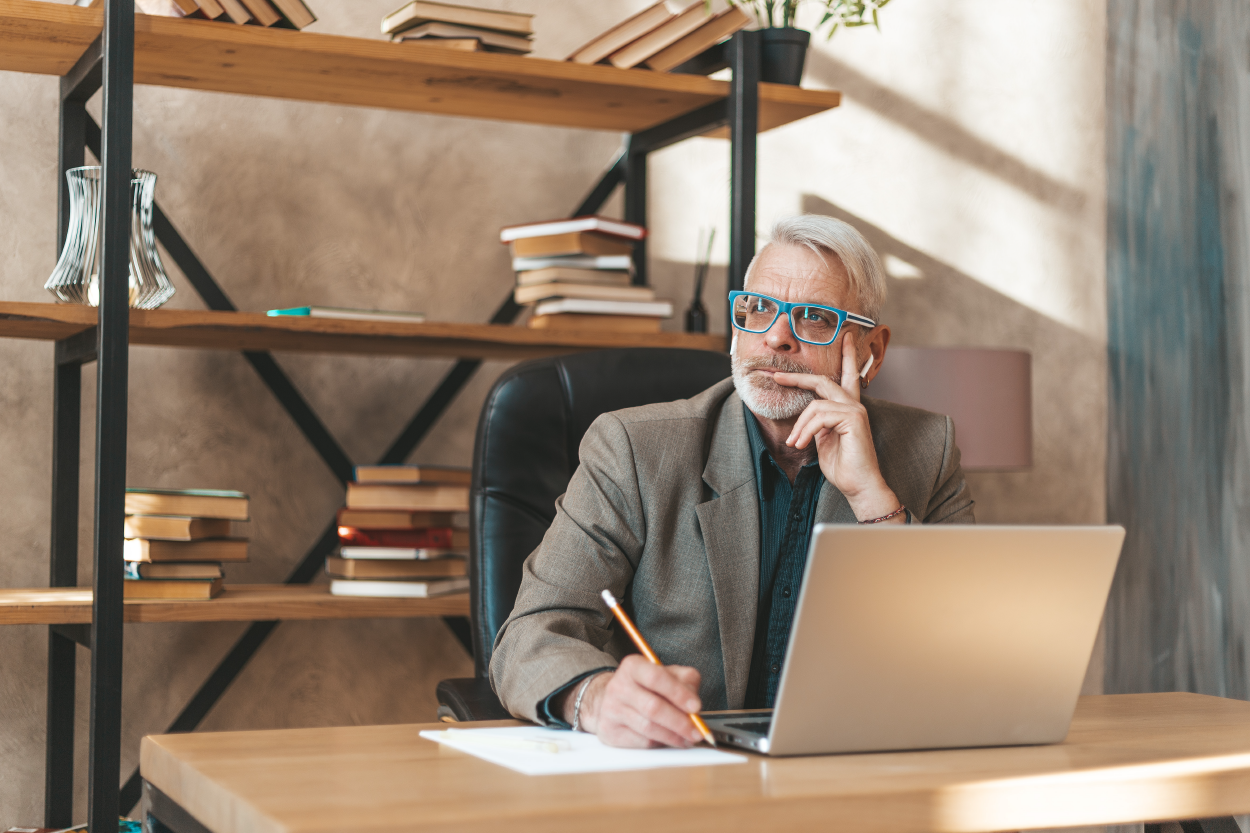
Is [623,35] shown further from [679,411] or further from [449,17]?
[679,411]

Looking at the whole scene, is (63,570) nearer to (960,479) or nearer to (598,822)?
(960,479)

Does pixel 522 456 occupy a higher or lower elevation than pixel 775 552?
higher

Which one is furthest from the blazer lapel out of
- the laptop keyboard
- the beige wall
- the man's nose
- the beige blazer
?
the beige wall

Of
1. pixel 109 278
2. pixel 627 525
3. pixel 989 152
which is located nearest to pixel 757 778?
pixel 627 525

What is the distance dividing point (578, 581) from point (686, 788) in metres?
0.54

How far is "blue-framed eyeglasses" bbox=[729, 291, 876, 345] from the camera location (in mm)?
1547

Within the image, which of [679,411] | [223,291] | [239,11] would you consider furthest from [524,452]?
[223,291]

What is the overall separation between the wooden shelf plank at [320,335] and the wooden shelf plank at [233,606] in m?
0.44

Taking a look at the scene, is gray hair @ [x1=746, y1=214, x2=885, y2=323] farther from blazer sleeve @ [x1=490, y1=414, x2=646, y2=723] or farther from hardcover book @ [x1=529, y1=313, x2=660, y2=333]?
hardcover book @ [x1=529, y1=313, x2=660, y2=333]

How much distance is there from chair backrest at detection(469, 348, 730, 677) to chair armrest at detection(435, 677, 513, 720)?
31mm

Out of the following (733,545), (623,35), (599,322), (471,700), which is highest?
(623,35)

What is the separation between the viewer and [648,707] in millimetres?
1008

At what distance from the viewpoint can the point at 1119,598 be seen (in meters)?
3.09

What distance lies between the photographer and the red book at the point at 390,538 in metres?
2.18
